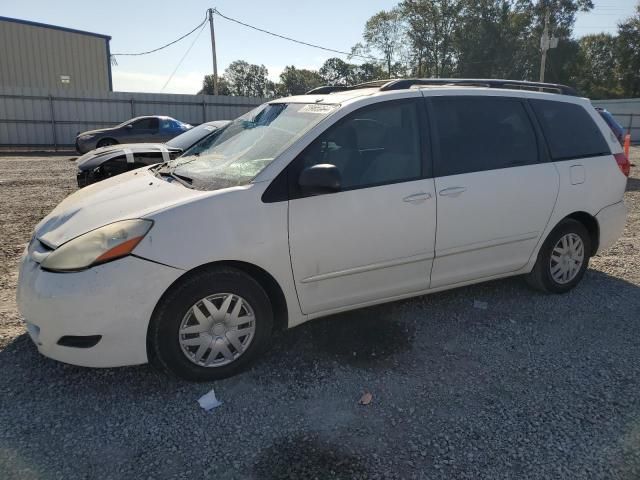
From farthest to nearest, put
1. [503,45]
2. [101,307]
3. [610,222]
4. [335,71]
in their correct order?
[335,71], [503,45], [610,222], [101,307]

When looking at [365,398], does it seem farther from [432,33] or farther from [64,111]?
[432,33]

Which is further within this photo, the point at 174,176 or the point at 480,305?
the point at 480,305

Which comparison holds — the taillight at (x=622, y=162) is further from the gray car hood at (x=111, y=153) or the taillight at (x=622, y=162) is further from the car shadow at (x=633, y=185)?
the car shadow at (x=633, y=185)

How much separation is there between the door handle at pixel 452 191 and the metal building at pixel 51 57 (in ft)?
83.7

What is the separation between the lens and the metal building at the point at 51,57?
25.2m

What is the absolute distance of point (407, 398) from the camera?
9.68 feet

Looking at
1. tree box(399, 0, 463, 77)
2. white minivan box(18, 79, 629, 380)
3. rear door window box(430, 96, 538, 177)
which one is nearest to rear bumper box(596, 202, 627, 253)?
white minivan box(18, 79, 629, 380)

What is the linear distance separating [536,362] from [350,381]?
1.30 meters

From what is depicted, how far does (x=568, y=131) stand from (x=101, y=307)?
13.1ft

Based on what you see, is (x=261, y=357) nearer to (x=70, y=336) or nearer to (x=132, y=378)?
(x=132, y=378)

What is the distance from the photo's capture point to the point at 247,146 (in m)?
3.64

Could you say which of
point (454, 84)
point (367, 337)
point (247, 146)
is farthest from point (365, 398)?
point (454, 84)

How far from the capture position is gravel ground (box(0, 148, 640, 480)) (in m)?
2.41

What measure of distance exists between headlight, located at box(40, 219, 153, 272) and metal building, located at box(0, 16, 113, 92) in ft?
83.0
